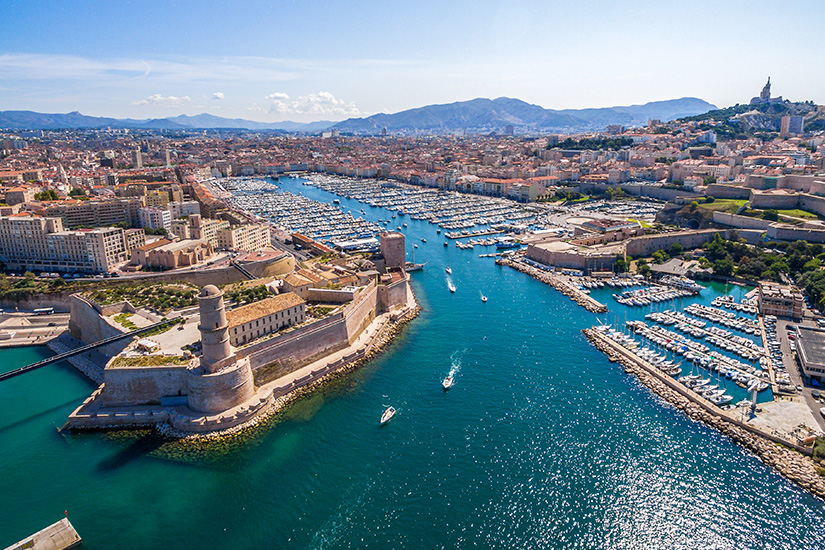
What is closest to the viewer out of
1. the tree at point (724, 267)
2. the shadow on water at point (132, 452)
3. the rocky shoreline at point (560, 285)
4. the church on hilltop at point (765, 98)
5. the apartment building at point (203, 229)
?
the shadow on water at point (132, 452)

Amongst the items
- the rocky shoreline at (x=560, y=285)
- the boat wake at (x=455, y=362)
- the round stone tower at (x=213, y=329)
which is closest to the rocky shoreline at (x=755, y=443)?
the boat wake at (x=455, y=362)

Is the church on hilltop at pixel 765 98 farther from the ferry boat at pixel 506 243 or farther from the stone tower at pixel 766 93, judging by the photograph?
the ferry boat at pixel 506 243

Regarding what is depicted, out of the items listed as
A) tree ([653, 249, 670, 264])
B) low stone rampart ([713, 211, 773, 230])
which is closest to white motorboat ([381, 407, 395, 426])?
tree ([653, 249, 670, 264])

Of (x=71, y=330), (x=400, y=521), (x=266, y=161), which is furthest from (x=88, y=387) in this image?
(x=266, y=161)

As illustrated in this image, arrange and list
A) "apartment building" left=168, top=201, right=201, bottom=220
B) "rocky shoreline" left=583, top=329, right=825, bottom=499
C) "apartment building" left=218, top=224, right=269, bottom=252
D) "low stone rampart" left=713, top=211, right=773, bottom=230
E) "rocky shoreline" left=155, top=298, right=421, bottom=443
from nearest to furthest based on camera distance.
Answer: "rocky shoreline" left=583, top=329, right=825, bottom=499
"rocky shoreline" left=155, top=298, right=421, bottom=443
"apartment building" left=218, top=224, right=269, bottom=252
"low stone rampart" left=713, top=211, right=773, bottom=230
"apartment building" left=168, top=201, right=201, bottom=220

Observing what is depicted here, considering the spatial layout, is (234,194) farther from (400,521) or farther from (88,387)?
(400,521)

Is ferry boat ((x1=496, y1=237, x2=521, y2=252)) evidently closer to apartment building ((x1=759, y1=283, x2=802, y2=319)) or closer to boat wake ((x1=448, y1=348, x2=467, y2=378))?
apartment building ((x1=759, y1=283, x2=802, y2=319))

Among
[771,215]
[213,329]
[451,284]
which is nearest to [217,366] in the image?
[213,329]
